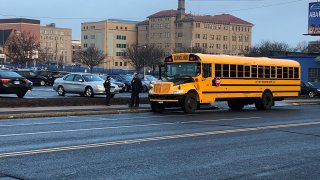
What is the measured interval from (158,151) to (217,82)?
13775 millimetres

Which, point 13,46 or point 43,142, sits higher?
point 13,46

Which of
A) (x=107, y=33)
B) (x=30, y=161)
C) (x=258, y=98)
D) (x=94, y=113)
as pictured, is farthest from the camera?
(x=107, y=33)

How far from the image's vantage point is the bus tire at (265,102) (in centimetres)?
2762

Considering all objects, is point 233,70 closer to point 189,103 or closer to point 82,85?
point 189,103

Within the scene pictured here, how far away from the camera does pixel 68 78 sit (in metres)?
33.0

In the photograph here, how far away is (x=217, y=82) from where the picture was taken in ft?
79.9

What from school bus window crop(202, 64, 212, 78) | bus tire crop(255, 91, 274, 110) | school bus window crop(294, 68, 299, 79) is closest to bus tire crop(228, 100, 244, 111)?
bus tire crop(255, 91, 274, 110)

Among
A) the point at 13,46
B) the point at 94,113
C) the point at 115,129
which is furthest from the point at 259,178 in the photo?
the point at 13,46

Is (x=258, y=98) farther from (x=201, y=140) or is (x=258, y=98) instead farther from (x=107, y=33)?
(x=107, y=33)

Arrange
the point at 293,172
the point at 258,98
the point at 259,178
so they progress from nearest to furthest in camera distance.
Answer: the point at 259,178 → the point at 293,172 → the point at 258,98

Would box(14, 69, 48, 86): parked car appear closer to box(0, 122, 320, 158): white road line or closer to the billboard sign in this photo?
the billboard sign

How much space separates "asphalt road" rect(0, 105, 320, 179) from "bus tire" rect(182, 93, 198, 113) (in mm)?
6193

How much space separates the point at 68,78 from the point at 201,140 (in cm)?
2134

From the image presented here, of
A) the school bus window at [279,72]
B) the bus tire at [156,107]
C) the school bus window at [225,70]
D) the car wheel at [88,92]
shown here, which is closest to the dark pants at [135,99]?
the bus tire at [156,107]
